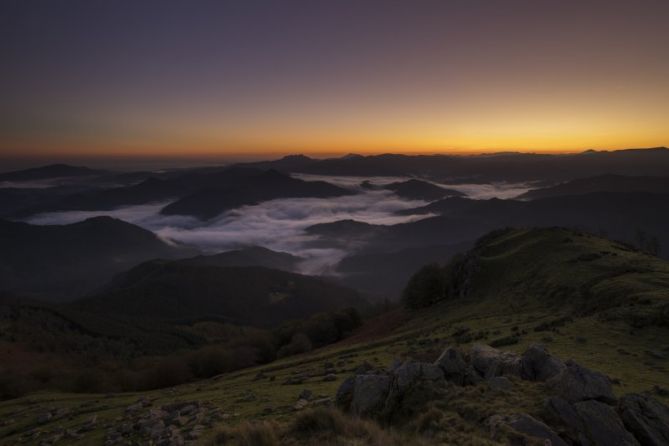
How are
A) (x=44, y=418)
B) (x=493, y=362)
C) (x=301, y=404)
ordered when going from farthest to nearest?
(x=44, y=418) → (x=301, y=404) → (x=493, y=362)

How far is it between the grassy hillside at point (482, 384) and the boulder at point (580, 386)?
77 centimetres

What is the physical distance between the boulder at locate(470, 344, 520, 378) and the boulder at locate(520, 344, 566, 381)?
1.08 ft

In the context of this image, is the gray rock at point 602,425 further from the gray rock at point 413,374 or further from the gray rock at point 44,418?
the gray rock at point 44,418

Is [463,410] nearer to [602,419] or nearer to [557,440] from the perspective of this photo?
[557,440]

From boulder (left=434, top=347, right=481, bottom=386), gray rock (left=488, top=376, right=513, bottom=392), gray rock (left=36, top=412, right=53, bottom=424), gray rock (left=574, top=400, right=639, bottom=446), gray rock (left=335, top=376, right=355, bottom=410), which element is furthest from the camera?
gray rock (left=36, top=412, right=53, bottom=424)

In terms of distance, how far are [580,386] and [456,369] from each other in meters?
5.17

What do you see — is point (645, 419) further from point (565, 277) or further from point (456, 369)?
point (565, 277)

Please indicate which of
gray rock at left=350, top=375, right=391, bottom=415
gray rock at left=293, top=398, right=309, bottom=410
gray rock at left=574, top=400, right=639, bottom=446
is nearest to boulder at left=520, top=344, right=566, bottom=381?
gray rock at left=574, top=400, right=639, bottom=446

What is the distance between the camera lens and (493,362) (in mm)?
19984

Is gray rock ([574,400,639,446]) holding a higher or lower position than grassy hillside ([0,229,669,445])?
higher

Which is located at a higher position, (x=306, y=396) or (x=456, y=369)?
(x=456, y=369)

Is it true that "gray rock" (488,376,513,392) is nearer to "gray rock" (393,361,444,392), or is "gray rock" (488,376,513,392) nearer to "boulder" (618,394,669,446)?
"gray rock" (393,361,444,392)

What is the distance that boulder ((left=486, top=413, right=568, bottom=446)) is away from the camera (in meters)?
12.9

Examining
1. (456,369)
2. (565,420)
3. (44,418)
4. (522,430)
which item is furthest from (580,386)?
(44,418)
